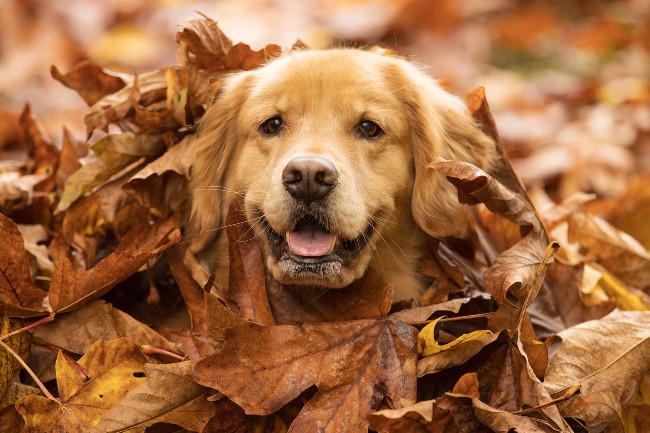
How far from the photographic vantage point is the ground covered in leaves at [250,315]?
8.59 ft

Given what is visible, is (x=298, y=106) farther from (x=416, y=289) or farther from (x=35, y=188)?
(x=35, y=188)

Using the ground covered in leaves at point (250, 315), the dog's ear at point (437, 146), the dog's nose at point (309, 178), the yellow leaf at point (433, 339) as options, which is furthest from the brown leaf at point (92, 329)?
the dog's ear at point (437, 146)

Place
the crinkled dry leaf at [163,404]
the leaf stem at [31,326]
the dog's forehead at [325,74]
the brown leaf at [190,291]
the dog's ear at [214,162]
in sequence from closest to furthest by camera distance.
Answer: the crinkled dry leaf at [163,404]
the leaf stem at [31,326]
the brown leaf at [190,291]
the dog's forehead at [325,74]
the dog's ear at [214,162]

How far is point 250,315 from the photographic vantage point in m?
2.96

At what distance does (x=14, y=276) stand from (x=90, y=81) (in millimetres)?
1152

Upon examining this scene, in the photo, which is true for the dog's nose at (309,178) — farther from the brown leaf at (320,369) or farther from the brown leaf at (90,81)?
the brown leaf at (90,81)

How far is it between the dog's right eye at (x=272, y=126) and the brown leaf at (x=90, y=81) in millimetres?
762

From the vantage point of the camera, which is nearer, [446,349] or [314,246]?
[446,349]

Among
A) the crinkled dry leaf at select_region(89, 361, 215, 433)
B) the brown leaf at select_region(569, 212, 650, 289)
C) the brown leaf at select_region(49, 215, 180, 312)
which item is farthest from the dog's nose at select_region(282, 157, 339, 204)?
the brown leaf at select_region(569, 212, 650, 289)

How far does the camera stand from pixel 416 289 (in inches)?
135

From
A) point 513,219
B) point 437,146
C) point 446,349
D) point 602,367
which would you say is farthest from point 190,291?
point 602,367

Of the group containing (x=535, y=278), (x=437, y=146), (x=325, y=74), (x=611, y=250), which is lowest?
(x=611, y=250)

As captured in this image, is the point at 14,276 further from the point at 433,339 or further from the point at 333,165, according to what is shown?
the point at 433,339

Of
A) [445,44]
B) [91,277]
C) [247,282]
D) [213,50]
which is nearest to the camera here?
[91,277]
